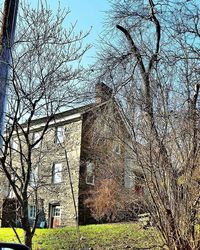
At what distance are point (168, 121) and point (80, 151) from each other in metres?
12.7

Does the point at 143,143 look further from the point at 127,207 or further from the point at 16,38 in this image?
the point at 16,38

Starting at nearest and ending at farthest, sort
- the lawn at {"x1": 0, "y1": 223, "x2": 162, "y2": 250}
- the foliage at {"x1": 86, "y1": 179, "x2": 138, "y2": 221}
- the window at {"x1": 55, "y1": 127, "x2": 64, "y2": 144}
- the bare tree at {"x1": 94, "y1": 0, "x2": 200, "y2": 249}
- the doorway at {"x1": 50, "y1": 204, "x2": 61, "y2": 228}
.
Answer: the bare tree at {"x1": 94, "y1": 0, "x2": 200, "y2": 249} → the foliage at {"x1": 86, "y1": 179, "x2": 138, "y2": 221} → the lawn at {"x1": 0, "y1": 223, "x2": 162, "y2": 250} → the window at {"x1": 55, "y1": 127, "x2": 64, "y2": 144} → the doorway at {"x1": 50, "y1": 204, "x2": 61, "y2": 228}

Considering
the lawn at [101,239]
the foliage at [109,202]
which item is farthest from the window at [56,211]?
the lawn at [101,239]

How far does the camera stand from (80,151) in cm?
1823

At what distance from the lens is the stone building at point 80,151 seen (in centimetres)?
627

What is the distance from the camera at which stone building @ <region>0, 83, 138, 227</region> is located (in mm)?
6268

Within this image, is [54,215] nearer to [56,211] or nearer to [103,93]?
[56,211]

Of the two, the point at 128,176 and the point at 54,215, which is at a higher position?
the point at 128,176

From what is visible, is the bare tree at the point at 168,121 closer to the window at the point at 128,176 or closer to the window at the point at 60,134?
the window at the point at 128,176

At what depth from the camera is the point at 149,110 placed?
19.1 ft

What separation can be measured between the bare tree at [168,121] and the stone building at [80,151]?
1.00ft

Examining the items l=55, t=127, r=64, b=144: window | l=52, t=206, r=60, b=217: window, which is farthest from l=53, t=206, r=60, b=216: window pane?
l=55, t=127, r=64, b=144: window

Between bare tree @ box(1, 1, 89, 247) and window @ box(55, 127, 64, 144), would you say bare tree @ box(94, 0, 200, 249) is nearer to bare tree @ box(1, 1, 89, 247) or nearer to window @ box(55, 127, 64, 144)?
bare tree @ box(1, 1, 89, 247)

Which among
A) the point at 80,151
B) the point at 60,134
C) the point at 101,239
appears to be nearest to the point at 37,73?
the point at 60,134
